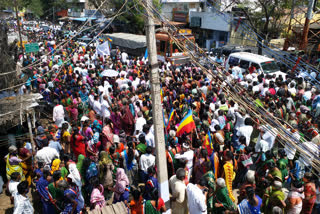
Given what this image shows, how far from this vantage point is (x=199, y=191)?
396cm

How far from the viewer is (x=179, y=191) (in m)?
4.10

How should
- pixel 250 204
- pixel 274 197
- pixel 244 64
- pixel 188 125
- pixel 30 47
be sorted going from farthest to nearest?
pixel 30 47 < pixel 244 64 < pixel 188 125 < pixel 274 197 < pixel 250 204

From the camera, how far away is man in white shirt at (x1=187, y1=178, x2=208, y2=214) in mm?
3907

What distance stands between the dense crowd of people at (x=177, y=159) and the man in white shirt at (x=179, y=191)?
0.05 feet

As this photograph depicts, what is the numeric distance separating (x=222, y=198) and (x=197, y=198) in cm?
44

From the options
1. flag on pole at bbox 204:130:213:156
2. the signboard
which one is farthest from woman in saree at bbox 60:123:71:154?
the signboard

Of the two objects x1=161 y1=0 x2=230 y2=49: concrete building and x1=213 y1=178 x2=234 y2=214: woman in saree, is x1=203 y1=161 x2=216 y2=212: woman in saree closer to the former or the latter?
x1=213 y1=178 x2=234 y2=214: woman in saree

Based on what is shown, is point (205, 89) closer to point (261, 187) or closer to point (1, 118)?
point (261, 187)

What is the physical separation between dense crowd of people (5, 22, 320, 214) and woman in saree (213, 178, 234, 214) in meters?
0.01

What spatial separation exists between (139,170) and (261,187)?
90.4 inches

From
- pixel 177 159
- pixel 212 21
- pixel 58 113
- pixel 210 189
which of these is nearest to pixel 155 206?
pixel 210 189

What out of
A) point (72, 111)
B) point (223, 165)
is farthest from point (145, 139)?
point (72, 111)

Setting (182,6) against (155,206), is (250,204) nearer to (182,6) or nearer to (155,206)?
(155,206)

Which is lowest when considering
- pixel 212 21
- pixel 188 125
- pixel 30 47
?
pixel 188 125
